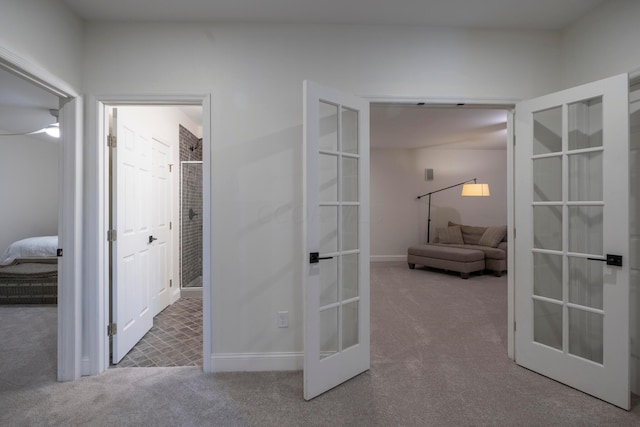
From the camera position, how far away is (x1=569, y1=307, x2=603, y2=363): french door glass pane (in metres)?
1.96

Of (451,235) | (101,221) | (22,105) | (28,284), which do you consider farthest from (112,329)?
(451,235)

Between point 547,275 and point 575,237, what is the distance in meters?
0.32

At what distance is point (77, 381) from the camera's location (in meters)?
2.12

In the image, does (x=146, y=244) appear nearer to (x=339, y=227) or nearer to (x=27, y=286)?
(x=339, y=227)

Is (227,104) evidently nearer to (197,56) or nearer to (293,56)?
(197,56)

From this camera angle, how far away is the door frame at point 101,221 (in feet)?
7.20

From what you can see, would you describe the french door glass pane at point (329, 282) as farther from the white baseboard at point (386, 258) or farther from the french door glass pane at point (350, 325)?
the white baseboard at point (386, 258)

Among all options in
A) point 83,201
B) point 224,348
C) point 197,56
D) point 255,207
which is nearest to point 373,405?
point 224,348

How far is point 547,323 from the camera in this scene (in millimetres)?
2191

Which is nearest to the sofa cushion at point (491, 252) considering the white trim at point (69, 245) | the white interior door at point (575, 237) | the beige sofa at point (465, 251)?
the beige sofa at point (465, 251)

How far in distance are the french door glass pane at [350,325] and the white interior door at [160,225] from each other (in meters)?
2.06

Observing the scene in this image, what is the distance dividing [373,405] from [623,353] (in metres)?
1.49

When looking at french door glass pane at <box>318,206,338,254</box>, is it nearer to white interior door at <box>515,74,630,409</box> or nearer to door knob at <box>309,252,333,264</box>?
door knob at <box>309,252,333,264</box>

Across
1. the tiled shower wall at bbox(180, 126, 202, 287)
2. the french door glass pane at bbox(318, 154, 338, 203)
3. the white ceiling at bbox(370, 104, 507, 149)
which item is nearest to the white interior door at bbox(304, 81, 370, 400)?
the french door glass pane at bbox(318, 154, 338, 203)
